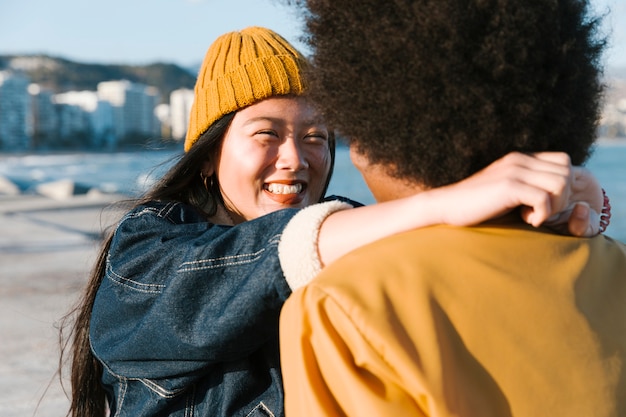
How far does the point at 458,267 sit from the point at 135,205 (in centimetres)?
132

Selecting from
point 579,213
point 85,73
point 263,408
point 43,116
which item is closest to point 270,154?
point 263,408

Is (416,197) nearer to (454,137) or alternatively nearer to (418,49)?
(454,137)

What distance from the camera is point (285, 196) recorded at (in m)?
2.32

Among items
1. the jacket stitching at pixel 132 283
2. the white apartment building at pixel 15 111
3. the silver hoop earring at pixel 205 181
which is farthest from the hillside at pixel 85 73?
the jacket stitching at pixel 132 283

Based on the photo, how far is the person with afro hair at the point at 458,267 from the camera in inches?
44.1

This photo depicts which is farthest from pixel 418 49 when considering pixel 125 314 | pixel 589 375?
pixel 125 314

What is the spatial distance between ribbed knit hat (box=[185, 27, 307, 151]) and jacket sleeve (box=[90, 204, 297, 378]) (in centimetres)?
53

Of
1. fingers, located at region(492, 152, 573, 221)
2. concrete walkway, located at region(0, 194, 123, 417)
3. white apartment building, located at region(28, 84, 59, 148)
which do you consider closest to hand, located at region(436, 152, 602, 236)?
fingers, located at region(492, 152, 573, 221)

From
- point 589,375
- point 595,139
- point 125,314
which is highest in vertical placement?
point 595,139

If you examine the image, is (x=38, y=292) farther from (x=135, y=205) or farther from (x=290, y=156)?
(x=290, y=156)

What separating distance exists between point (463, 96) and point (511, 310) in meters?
0.32

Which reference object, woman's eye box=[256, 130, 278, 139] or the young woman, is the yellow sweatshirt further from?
woman's eye box=[256, 130, 278, 139]

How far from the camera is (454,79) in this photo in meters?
1.18

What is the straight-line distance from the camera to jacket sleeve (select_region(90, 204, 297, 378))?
1.50 m
